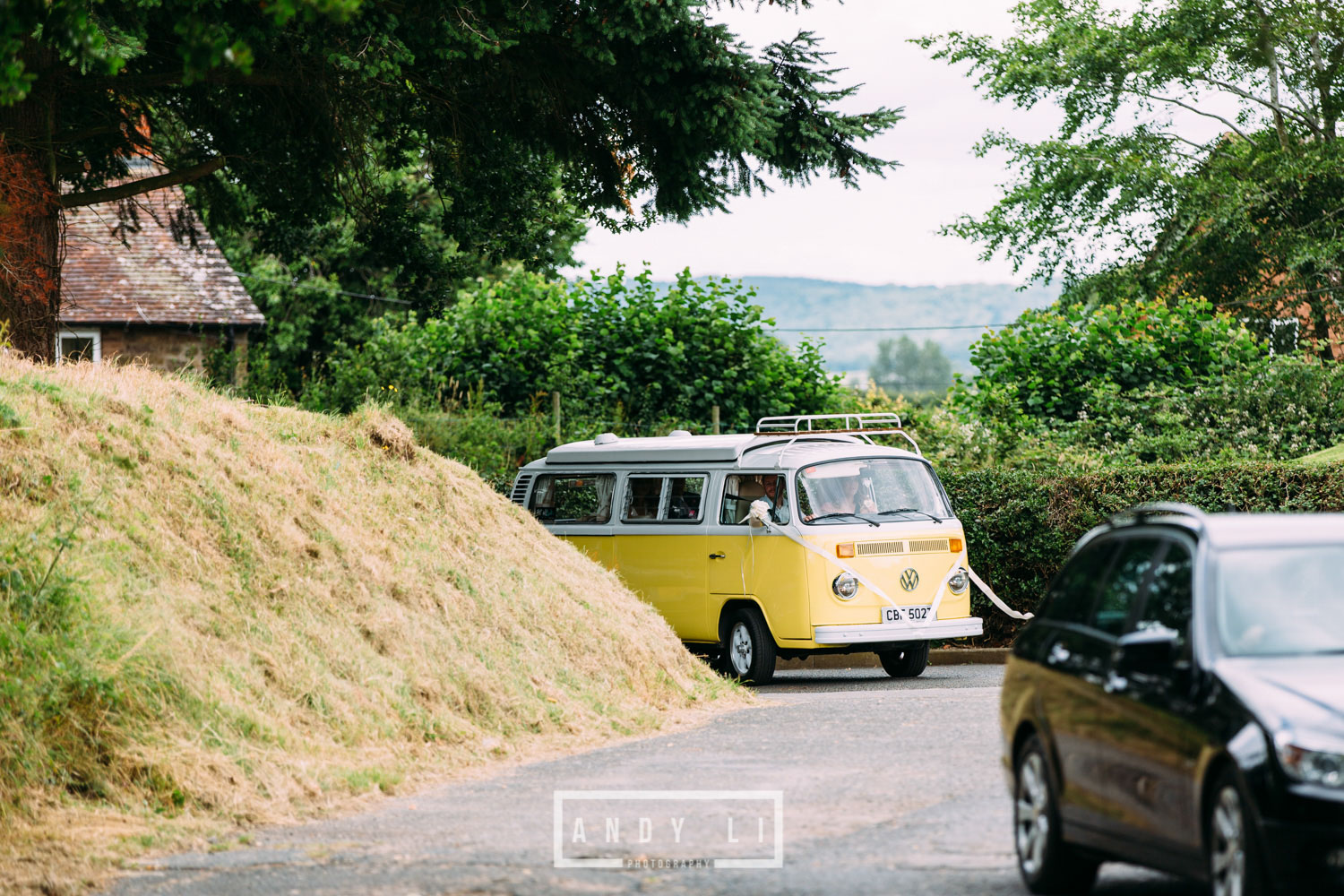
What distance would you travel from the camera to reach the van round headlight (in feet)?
52.3

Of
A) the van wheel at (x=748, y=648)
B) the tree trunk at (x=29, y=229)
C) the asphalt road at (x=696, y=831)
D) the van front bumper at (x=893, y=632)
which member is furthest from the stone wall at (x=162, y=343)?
the asphalt road at (x=696, y=831)

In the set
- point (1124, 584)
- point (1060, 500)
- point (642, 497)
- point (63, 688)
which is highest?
point (1124, 584)

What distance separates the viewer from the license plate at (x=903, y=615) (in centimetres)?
1611

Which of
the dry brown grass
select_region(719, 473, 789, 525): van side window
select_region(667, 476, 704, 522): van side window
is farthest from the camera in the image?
select_region(667, 476, 704, 522): van side window

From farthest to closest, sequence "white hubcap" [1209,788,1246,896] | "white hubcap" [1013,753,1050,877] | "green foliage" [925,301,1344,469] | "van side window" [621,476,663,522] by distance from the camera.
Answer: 1. "green foliage" [925,301,1344,469]
2. "van side window" [621,476,663,522]
3. "white hubcap" [1013,753,1050,877]
4. "white hubcap" [1209,788,1246,896]

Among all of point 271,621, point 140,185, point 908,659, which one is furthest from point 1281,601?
point 140,185

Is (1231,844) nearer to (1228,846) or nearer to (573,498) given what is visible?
(1228,846)

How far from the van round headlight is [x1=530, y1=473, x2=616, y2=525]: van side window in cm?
339

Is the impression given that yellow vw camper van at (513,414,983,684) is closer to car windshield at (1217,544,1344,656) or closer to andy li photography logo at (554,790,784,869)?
andy li photography logo at (554,790,784,869)

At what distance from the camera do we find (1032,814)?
22.9 ft

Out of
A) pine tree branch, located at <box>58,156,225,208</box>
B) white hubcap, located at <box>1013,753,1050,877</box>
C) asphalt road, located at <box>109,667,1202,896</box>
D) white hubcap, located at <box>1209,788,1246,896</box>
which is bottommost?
asphalt road, located at <box>109,667,1202,896</box>

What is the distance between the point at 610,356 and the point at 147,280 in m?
12.8

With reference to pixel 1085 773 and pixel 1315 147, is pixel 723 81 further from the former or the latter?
pixel 1315 147

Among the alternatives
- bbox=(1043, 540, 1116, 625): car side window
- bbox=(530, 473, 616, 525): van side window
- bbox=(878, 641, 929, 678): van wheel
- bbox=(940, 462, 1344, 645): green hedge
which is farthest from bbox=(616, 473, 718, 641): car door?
bbox=(1043, 540, 1116, 625): car side window
